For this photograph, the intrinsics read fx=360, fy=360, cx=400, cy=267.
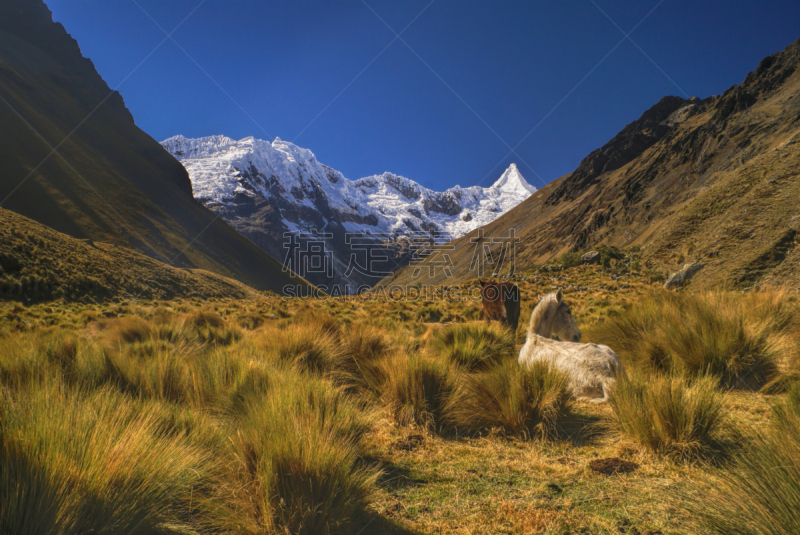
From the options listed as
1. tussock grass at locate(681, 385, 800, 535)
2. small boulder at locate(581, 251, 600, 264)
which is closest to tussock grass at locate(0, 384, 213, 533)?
tussock grass at locate(681, 385, 800, 535)

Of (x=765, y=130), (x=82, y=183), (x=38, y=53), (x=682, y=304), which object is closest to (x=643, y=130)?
(x=765, y=130)

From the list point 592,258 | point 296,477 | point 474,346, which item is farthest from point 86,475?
point 592,258

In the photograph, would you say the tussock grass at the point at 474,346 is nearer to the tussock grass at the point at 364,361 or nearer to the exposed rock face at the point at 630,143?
the tussock grass at the point at 364,361

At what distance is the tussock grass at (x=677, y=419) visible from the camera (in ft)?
8.75

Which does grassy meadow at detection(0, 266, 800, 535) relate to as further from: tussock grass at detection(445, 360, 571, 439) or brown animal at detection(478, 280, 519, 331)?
brown animal at detection(478, 280, 519, 331)

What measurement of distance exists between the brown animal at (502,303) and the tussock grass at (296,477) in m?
6.78

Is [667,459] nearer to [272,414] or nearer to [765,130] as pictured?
[272,414]

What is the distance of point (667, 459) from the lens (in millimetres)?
2629

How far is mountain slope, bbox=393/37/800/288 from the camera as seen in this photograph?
27.4ft

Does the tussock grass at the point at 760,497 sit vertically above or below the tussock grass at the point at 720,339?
below

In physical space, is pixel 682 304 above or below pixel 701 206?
below

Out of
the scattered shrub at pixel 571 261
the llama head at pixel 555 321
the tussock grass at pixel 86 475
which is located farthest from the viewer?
the scattered shrub at pixel 571 261

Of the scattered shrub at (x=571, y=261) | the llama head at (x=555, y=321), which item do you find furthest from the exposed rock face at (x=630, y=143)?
the llama head at (x=555, y=321)

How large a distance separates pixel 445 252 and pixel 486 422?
426ft
